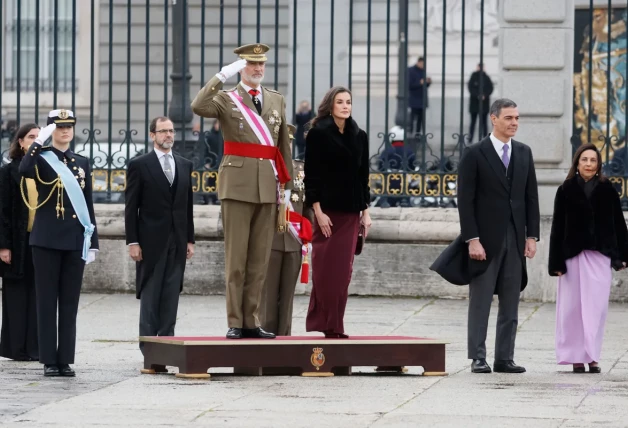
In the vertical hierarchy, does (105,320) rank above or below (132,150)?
below

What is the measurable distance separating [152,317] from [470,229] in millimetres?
2168

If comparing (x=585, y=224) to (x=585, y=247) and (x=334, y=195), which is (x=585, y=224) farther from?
(x=334, y=195)

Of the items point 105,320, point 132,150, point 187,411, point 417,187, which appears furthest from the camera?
point 132,150

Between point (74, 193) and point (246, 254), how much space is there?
1238 mm

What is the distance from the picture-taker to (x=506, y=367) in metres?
10.8

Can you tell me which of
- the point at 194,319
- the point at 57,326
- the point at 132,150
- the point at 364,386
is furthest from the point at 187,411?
the point at 132,150

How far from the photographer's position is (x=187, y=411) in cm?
875

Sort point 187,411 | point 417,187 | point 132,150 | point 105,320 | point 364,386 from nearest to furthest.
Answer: point 187,411 < point 364,386 < point 105,320 < point 417,187 < point 132,150

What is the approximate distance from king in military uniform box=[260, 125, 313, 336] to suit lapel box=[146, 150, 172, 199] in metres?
0.79

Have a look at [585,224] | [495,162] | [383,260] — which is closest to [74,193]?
[495,162]

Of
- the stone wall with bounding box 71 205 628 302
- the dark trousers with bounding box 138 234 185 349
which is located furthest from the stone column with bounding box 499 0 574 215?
the dark trousers with bounding box 138 234 185 349

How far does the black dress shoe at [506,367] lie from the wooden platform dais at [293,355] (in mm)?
406

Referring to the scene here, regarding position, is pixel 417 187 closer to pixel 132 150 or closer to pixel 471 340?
pixel 132 150

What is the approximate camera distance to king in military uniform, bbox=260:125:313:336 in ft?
37.1
